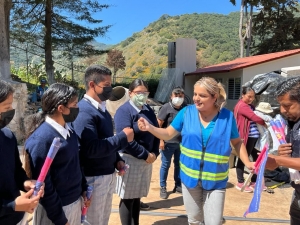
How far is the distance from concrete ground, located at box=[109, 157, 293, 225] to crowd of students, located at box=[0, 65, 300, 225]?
2.53 feet

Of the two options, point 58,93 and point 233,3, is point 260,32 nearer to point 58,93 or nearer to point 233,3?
point 233,3

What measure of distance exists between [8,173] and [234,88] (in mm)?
15212

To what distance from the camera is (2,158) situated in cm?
178

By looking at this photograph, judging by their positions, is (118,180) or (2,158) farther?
(118,180)

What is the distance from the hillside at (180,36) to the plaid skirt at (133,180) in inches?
1756

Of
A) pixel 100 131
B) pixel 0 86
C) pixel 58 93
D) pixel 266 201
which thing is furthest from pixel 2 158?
pixel 266 201

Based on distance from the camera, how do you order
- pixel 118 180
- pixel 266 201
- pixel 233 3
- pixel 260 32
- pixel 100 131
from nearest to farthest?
pixel 100 131, pixel 118 180, pixel 266 201, pixel 233 3, pixel 260 32

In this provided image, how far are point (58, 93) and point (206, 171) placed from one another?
1.44 m

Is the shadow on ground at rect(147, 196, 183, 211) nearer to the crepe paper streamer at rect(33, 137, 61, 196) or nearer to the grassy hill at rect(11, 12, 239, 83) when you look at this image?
the crepe paper streamer at rect(33, 137, 61, 196)

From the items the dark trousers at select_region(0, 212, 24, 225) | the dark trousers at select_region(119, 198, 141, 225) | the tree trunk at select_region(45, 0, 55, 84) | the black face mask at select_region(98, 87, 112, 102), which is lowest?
the dark trousers at select_region(119, 198, 141, 225)

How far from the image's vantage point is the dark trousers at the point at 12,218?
1.82m


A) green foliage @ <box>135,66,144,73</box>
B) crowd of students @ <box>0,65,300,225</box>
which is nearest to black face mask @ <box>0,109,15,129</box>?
crowd of students @ <box>0,65,300,225</box>

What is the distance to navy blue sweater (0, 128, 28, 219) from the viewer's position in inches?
69.7

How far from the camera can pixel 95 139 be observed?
2.44 metres
